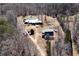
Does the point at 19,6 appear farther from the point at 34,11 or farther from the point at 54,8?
the point at 54,8

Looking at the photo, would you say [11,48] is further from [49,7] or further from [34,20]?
[49,7]

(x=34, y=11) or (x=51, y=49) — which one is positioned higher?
(x=34, y=11)

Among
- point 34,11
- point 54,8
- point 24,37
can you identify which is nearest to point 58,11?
point 54,8

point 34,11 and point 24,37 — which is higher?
point 34,11

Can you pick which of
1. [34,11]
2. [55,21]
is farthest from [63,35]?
[34,11]

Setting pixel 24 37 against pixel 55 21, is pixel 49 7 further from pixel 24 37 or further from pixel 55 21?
pixel 24 37

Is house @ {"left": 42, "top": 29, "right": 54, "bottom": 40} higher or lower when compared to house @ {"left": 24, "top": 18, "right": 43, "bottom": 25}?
lower

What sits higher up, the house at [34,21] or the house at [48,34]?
the house at [34,21]

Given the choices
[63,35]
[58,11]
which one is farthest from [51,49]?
[58,11]
